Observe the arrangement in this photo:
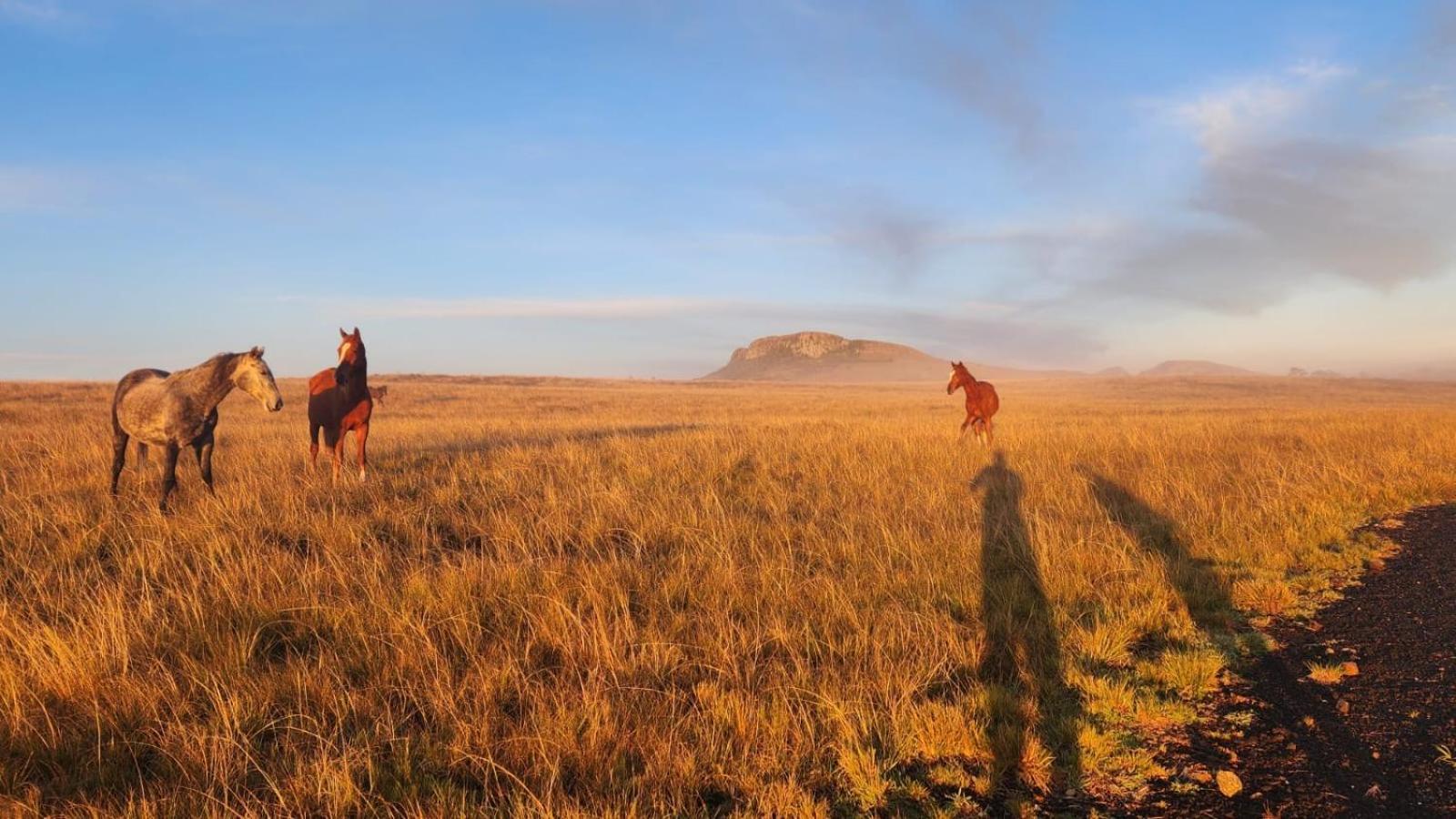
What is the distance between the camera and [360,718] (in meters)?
3.23

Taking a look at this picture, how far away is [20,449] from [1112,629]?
54.3ft

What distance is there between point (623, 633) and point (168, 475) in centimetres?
635

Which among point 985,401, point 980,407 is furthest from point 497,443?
point 985,401

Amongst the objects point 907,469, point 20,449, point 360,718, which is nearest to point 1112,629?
point 360,718

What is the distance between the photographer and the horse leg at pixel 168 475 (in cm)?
707

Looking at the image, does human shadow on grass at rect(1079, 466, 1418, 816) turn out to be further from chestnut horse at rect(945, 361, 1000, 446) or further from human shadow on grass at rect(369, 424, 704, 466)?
human shadow on grass at rect(369, 424, 704, 466)

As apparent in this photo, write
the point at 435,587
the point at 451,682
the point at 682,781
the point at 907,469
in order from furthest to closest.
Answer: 1. the point at 907,469
2. the point at 435,587
3. the point at 451,682
4. the point at 682,781

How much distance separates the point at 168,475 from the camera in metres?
7.14

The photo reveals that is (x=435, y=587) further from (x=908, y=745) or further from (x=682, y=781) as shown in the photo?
(x=908, y=745)

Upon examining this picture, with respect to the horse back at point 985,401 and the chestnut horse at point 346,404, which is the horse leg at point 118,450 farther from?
the horse back at point 985,401

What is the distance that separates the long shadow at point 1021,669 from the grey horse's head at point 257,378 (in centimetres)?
763

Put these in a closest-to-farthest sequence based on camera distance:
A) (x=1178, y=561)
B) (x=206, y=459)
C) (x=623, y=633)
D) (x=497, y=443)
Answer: (x=623, y=633) < (x=1178, y=561) < (x=206, y=459) < (x=497, y=443)

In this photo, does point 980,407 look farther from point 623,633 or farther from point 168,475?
point 168,475

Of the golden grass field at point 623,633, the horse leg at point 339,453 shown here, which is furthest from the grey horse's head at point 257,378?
the horse leg at point 339,453
